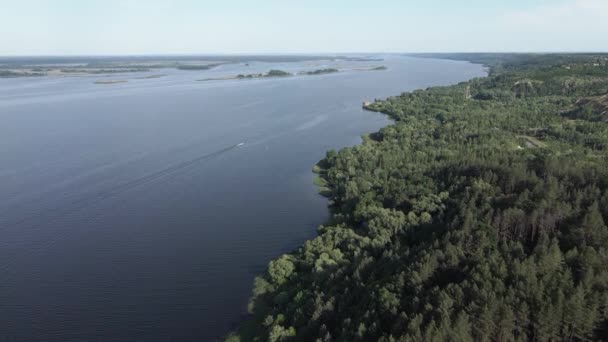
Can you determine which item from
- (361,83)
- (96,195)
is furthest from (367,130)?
(361,83)

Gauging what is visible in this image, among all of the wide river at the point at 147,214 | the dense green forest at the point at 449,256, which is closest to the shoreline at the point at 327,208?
the dense green forest at the point at 449,256

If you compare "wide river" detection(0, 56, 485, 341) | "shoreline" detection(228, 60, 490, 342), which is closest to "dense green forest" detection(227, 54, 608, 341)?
"shoreline" detection(228, 60, 490, 342)

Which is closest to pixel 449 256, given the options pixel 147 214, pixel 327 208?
pixel 327 208

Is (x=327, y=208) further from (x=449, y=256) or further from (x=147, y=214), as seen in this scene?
(x=449, y=256)

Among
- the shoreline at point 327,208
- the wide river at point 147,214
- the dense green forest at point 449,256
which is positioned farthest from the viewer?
the wide river at point 147,214

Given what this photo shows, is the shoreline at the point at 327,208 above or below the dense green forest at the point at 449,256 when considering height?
below

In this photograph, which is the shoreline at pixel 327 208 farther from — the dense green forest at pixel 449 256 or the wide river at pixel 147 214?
the wide river at pixel 147 214
